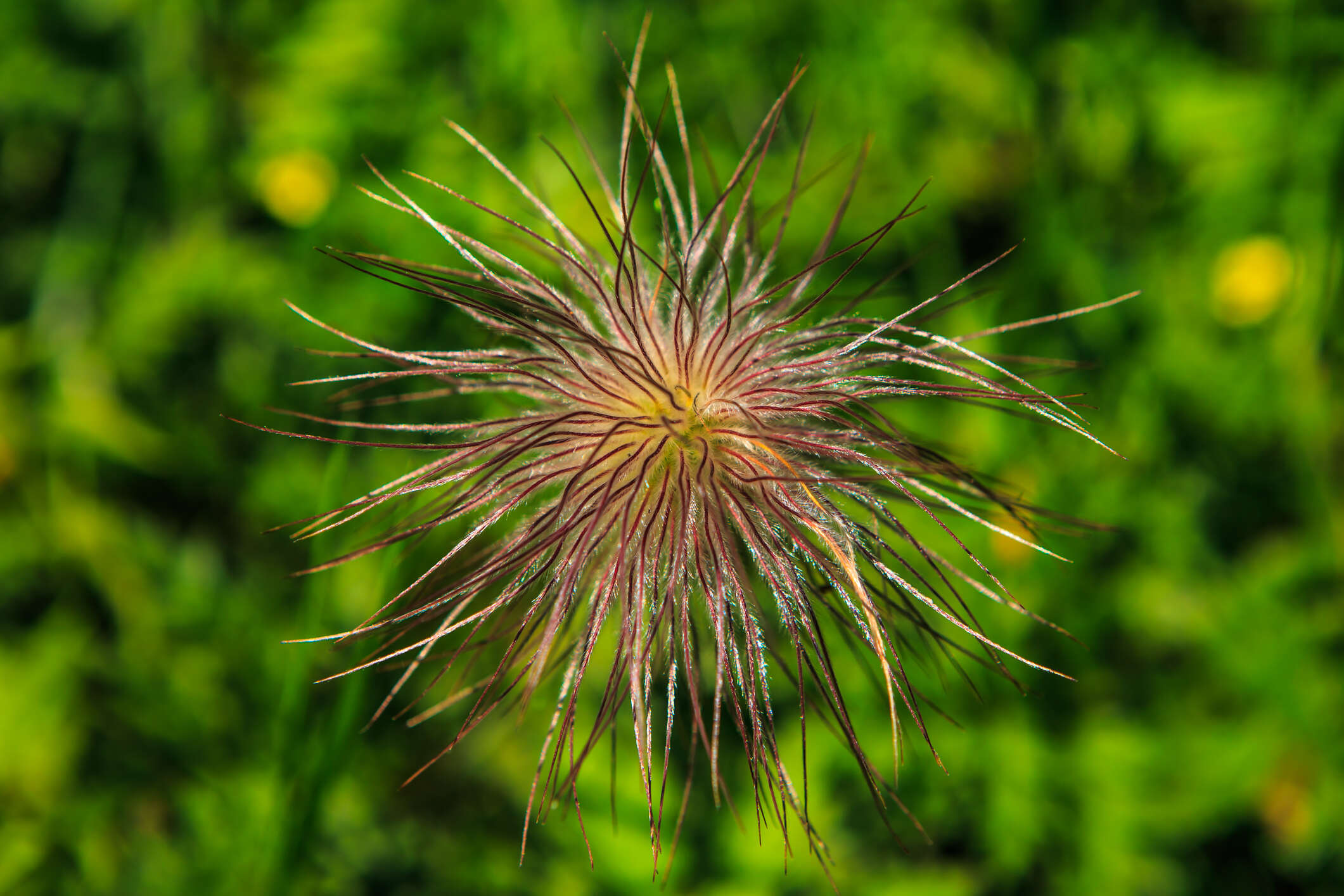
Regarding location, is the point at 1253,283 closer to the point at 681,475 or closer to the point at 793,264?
the point at 793,264

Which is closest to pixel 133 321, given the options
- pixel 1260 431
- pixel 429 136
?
pixel 429 136

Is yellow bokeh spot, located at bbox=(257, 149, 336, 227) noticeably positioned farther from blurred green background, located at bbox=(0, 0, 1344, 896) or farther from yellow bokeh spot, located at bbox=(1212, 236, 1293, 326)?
yellow bokeh spot, located at bbox=(1212, 236, 1293, 326)

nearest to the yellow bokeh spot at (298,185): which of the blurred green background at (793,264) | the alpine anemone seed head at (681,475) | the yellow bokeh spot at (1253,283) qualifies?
the blurred green background at (793,264)

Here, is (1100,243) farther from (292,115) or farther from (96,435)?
(96,435)

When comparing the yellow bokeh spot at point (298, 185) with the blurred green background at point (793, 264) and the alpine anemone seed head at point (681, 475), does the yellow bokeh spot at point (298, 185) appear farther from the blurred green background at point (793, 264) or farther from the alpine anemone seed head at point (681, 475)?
the alpine anemone seed head at point (681, 475)

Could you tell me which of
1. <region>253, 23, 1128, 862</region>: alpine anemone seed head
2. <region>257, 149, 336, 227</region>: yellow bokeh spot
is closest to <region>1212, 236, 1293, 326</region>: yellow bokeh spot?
<region>253, 23, 1128, 862</region>: alpine anemone seed head

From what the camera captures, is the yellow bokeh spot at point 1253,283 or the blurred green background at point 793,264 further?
the yellow bokeh spot at point 1253,283
